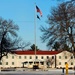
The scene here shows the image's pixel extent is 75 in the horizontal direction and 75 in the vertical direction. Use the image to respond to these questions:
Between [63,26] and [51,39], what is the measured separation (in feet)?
14.5

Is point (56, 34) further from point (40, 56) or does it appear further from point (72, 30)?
point (40, 56)

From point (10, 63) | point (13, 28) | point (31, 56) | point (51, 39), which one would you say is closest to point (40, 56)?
point (31, 56)

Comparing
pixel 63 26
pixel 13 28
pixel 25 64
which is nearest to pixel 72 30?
pixel 63 26

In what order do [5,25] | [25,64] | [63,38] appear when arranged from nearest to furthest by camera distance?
[63,38] < [5,25] < [25,64]

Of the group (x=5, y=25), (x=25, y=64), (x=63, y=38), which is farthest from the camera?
(x=25, y=64)

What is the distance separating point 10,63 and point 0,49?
47845 millimetres

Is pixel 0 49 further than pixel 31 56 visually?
No

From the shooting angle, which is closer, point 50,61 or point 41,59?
point 50,61

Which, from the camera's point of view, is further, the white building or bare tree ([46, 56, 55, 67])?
the white building

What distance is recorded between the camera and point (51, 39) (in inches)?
2547

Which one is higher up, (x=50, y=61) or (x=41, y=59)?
(x=41, y=59)

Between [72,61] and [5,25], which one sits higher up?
[5,25]

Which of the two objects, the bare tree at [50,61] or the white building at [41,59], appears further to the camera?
the white building at [41,59]

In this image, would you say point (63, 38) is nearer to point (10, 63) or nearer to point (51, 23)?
point (51, 23)
